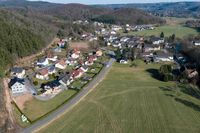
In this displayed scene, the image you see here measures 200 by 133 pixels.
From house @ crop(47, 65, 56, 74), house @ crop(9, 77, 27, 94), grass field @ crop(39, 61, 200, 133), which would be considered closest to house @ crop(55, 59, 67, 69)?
house @ crop(47, 65, 56, 74)

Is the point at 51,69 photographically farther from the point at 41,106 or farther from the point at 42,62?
the point at 41,106

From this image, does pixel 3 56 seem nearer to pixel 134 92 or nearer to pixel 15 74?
pixel 15 74

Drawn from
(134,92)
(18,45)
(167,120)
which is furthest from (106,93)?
(18,45)

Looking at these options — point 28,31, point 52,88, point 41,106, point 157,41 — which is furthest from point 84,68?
point 157,41

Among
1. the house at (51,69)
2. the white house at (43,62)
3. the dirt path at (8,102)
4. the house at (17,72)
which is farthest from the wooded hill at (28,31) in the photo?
the house at (51,69)

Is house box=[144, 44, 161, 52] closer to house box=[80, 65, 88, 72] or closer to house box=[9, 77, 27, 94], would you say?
house box=[80, 65, 88, 72]

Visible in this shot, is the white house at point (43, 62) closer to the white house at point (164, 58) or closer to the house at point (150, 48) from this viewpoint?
the white house at point (164, 58)
